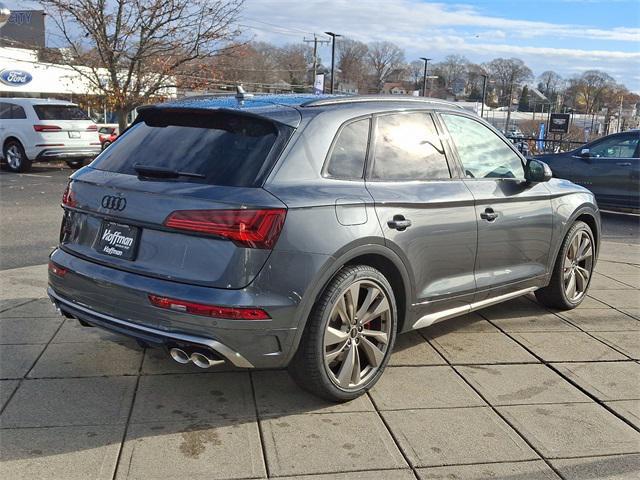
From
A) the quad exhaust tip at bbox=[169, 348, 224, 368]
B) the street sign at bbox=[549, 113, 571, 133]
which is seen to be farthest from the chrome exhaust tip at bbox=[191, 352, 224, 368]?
the street sign at bbox=[549, 113, 571, 133]

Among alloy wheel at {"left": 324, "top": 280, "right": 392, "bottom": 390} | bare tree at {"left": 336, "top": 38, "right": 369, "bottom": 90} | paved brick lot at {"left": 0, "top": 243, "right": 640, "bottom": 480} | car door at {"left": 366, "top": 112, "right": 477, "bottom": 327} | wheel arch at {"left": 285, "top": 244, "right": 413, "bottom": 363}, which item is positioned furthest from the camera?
bare tree at {"left": 336, "top": 38, "right": 369, "bottom": 90}

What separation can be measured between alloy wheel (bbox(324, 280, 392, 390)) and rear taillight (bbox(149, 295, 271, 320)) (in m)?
0.48

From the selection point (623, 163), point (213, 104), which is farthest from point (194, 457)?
point (623, 163)

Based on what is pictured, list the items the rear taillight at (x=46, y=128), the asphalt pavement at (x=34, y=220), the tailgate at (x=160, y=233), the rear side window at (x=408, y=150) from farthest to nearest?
the rear taillight at (x=46, y=128) < the asphalt pavement at (x=34, y=220) < the rear side window at (x=408, y=150) < the tailgate at (x=160, y=233)

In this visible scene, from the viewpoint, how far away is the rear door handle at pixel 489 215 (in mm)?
4609

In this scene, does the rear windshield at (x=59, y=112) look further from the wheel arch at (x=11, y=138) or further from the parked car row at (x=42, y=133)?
the wheel arch at (x=11, y=138)

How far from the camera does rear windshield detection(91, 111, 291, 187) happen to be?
3.46 metres

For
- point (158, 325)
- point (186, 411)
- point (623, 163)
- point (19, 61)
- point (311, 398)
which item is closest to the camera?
point (158, 325)

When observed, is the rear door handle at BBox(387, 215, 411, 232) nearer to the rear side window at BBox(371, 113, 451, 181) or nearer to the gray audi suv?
the gray audi suv

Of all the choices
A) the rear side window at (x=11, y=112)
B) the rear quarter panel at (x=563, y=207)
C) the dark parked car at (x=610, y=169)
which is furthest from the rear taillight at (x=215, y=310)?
the rear side window at (x=11, y=112)

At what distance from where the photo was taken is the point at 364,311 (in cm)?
384

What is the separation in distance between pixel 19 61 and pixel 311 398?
1569 inches

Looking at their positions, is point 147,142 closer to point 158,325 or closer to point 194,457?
point 158,325

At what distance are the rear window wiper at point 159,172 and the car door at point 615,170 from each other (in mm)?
10863
